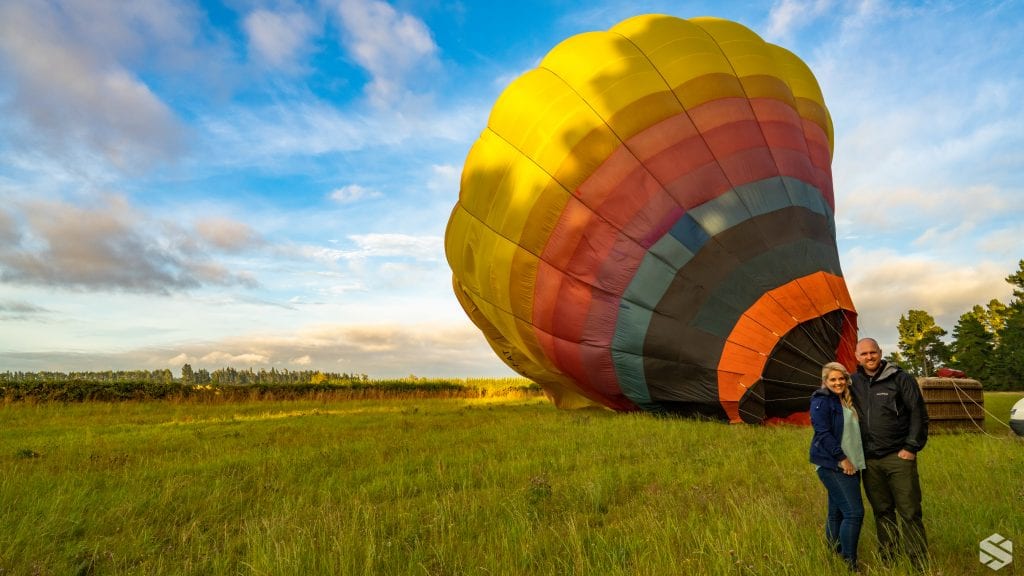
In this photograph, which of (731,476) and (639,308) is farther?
(639,308)

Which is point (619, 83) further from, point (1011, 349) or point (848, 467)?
point (1011, 349)

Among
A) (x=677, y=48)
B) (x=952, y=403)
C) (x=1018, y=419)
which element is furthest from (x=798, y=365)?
(x=677, y=48)

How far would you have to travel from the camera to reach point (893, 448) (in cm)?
367

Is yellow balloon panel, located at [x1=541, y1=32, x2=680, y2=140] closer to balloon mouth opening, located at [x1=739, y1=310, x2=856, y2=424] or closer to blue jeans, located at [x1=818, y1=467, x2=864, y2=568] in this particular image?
balloon mouth opening, located at [x1=739, y1=310, x2=856, y2=424]

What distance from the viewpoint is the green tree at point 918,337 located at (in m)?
54.0

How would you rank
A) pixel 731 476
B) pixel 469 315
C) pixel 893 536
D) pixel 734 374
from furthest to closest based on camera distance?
1. pixel 469 315
2. pixel 734 374
3. pixel 731 476
4. pixel 893 536

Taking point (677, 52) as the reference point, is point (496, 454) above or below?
below

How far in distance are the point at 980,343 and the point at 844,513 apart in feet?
200

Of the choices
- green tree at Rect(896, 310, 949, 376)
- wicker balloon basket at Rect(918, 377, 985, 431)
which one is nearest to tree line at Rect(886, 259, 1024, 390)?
green tree at Rect(896, 310, 949, 376)

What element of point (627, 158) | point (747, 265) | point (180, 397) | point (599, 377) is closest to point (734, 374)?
point (747, 265)

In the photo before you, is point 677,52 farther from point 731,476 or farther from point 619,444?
point 731,476

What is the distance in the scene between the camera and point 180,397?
25.9 meters

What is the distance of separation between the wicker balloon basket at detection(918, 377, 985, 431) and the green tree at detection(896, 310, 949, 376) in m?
51.0

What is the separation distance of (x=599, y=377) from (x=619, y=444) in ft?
10.4
